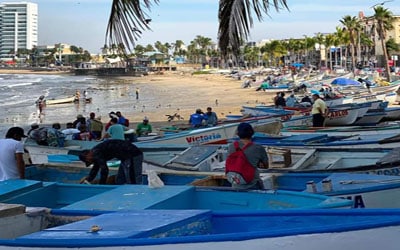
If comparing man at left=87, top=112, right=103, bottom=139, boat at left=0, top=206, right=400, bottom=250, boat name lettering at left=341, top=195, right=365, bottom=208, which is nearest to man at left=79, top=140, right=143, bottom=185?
boat at left=0, top=206, right=400, bottom=250

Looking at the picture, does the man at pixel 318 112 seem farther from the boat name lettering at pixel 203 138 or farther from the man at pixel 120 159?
the man at pixel 120 159

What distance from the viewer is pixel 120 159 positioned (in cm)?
→ 854

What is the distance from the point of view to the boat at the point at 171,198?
20.5 feet

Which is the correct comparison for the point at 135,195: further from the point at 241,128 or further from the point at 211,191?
the point at 241,128

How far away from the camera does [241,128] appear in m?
6.54

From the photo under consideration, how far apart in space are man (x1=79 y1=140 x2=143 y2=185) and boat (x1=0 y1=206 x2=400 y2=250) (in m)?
2.78

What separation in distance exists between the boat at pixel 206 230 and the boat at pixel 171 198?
0.75 m

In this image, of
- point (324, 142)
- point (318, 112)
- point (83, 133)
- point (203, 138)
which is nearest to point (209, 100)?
point (318, 112)

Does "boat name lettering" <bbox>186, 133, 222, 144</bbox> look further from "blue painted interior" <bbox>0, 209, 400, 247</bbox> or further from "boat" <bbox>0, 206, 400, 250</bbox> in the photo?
"blue painted interior" <bbox>0, 209, 400, 247</bbox>

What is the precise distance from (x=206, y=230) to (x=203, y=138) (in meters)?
11.3

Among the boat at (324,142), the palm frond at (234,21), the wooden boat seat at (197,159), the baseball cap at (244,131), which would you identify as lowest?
the wooden boat seat at (197,159)

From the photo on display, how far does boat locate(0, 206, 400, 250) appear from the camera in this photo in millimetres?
4133

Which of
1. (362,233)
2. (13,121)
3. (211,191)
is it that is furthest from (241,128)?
(13,121)

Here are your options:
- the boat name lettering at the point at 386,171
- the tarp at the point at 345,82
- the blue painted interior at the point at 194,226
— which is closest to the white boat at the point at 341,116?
the boat name lettering at the point at 386,171
